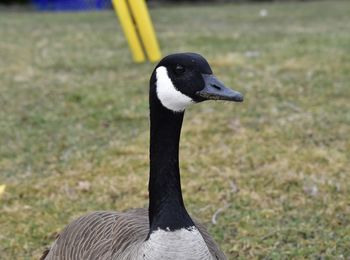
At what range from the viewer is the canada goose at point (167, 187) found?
221 cm

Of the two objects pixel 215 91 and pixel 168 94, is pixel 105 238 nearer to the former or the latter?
pixel 168 94

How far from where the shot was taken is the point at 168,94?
7.36ft

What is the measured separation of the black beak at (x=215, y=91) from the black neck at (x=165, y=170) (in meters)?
0.15

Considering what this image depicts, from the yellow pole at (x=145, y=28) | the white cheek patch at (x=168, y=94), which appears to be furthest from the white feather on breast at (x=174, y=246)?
the yellow pole at (x=145, y=28)

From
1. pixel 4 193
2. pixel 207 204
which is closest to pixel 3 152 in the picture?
pixel 4 193

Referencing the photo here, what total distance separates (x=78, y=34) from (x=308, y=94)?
17.6ft

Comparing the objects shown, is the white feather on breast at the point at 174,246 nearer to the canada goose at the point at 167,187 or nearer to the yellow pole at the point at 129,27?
the canada goose at the point at 167,187

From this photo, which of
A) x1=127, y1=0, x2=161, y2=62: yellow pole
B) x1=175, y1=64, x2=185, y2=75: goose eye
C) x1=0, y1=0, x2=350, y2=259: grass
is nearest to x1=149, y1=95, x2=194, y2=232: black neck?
x1=175, y1=64, x2=185, y2=75: goose eye

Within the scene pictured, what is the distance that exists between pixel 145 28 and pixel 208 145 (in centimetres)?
297

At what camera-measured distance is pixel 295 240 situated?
11.4 feet

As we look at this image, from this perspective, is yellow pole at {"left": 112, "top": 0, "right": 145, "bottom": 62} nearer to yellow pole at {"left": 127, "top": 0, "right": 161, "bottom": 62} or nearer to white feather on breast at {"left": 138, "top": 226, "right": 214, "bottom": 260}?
yellow pole at {"left": 127, "top": 0, "right": 161, "bottom": 62}

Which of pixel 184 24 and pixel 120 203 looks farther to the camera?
pixel 184 24

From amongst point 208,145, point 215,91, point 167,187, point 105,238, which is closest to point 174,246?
point 167,187

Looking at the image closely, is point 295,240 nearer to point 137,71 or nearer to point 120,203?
point 120,203
